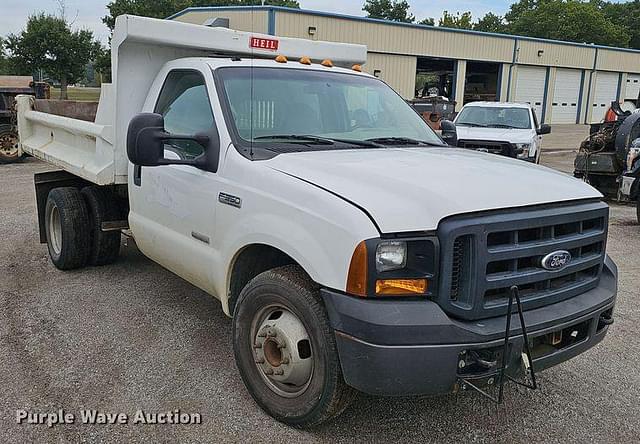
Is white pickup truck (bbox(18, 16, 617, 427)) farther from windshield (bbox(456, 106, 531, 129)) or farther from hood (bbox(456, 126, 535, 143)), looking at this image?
windshield (bbox(456, 106, 531, 129))

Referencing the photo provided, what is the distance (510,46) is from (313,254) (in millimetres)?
35813

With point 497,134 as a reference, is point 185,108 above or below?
above

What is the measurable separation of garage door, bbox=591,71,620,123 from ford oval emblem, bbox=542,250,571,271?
4279 centimetres

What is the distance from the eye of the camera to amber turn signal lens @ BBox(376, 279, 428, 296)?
112 inches

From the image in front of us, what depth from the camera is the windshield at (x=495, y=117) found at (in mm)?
13758

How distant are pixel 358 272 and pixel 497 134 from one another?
11.0 m

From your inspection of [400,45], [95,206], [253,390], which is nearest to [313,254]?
[253,390]

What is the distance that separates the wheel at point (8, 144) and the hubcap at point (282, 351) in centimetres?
1399

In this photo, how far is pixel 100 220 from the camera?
19.4 ft

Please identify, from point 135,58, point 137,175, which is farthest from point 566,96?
point 137,175

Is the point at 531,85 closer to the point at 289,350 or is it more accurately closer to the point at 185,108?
the point at 185,108

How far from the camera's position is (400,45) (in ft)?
99.7

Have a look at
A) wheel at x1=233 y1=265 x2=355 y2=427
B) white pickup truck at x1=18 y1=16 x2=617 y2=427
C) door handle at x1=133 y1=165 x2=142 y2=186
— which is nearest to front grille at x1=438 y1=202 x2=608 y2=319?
white pickup truck at x1=18 y1=16 x2=617 y2=427

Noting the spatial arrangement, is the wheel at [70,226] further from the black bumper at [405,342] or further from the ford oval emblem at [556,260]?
the ford oval emblem at [556,260]
